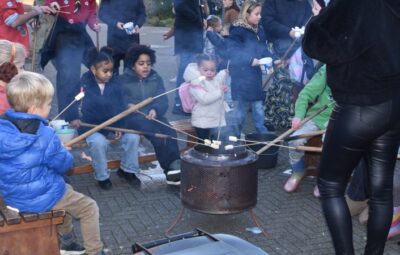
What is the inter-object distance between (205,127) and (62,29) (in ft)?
6.86

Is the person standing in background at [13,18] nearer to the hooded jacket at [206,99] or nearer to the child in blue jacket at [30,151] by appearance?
the hooded jacket at [206,99]

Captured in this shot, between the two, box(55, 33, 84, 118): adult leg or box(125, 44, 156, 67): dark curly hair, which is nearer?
box(125, 44, 156, 67): dark curly hair

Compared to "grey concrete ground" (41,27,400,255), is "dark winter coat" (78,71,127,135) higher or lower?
higher

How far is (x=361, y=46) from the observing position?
2.71 m

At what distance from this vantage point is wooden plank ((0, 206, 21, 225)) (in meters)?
2.89

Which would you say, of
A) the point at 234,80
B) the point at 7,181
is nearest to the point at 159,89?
the point at 234,80

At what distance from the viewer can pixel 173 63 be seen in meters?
12.4

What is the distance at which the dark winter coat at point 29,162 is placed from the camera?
2.86m

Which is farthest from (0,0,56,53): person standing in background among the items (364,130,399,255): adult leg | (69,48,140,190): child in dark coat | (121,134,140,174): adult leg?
(364,130,399,255): adult leg

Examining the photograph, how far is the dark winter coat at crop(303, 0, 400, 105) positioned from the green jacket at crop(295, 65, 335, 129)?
67.7 inches

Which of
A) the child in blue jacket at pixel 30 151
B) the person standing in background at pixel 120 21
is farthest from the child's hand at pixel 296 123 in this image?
the person standing in background at pixel 120 21

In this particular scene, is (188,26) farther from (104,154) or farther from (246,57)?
(104,154)

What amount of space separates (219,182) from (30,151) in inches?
52.7

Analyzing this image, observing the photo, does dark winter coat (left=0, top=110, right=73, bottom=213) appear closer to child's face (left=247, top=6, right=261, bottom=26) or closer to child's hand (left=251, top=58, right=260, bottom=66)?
child's hand (left=251, top=58, right=260, bottom=66)
